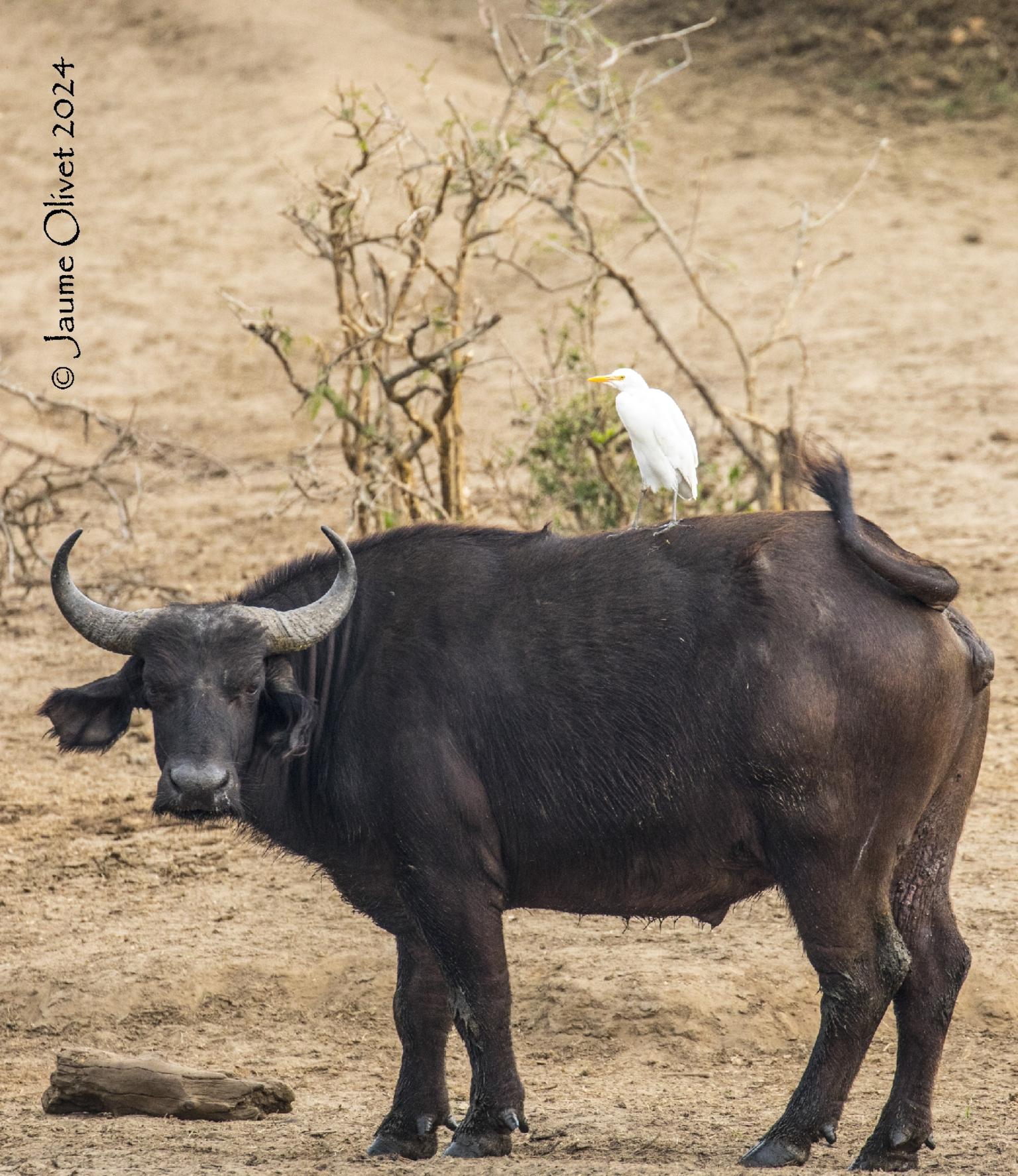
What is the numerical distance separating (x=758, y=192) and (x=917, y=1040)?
43.0 feet

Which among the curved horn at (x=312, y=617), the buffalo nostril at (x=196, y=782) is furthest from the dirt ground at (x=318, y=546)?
the curved horn at (x=312, y=617)

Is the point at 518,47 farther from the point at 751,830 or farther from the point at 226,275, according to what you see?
the point at 226,275

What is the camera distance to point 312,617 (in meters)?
5.12

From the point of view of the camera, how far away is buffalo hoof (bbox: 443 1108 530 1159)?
509 centimetres

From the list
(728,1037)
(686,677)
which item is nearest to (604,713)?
(686,677)

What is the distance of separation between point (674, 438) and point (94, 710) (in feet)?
6.73

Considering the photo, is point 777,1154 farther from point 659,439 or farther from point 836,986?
point 659,439

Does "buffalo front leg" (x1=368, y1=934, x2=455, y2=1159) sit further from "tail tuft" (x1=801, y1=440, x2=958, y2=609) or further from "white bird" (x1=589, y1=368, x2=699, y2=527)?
"tail tuft" (x1=801, y1=440, x2=958, y2=609)

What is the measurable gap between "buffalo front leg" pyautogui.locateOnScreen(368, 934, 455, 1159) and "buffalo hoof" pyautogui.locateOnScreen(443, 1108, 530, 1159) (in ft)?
0.68

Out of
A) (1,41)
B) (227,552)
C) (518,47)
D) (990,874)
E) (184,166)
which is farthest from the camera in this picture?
(1,41)

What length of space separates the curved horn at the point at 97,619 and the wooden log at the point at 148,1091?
54.6 inches

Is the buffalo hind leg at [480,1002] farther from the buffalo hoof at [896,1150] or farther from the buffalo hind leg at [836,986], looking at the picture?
the buffalo hoof at [896,1150]

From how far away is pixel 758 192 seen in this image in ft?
55.9
